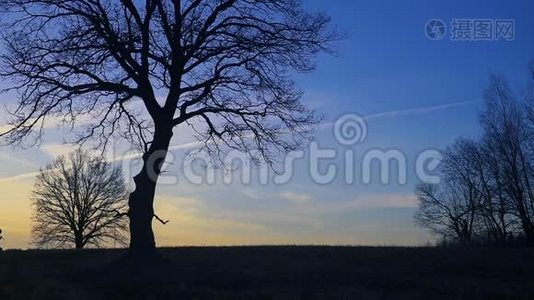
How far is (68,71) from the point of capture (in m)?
22.8

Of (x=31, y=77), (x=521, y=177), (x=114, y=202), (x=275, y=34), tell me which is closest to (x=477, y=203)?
(x=521, y=177)

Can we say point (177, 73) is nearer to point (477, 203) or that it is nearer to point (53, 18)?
point (53, 18)

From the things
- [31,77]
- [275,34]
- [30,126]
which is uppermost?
[275,34]

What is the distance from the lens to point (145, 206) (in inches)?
895

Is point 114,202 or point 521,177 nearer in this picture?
point 521,177

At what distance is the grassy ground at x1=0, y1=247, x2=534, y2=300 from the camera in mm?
17297

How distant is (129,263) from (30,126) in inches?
209

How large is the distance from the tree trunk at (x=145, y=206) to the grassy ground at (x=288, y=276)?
831 millimetres

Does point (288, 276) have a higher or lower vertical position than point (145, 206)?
lower

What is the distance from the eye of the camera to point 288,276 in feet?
65.2

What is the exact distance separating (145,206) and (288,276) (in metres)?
5.47

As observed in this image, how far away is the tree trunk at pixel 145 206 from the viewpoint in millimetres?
22594

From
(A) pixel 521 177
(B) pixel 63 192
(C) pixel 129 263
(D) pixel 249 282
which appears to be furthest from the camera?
(B) pixel 63 192

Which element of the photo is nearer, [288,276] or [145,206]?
[288,276]
